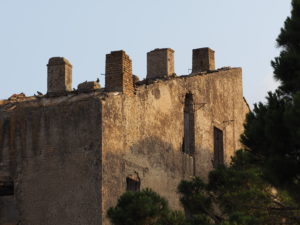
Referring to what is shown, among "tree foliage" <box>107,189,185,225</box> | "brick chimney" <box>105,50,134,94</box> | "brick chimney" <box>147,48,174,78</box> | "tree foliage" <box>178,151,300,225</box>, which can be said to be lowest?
"tree foliage" <box>107,189,185,225</box>

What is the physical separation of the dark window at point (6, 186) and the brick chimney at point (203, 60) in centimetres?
924

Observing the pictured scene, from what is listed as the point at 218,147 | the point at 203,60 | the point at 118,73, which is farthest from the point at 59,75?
the point at 203,60

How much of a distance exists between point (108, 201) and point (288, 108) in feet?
23.5

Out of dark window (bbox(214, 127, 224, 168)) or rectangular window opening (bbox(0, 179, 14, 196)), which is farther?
dark window (bbox(214, 127, 224, 168))

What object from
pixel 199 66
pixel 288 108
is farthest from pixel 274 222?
pixel 199 66

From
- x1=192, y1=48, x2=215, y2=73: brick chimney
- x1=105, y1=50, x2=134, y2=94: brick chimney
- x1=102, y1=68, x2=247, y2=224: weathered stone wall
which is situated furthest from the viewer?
x1=192, y1=48, x2=215, y2=73: brick chimney

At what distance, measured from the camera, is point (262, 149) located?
600 inches

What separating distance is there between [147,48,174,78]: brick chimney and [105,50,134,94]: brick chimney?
5.09 meters

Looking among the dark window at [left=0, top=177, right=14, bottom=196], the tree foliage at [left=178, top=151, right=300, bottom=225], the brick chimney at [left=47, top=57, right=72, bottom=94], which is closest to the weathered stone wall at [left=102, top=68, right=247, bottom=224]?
the tree foliage at [left=178, top=151, right=300, bottom=225]

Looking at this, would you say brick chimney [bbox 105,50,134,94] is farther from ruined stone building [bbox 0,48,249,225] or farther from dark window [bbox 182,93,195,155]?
dark window [bbox 182,93,195,155]

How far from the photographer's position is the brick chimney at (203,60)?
95.2 ft

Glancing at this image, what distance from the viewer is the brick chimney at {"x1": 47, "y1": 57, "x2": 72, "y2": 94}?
24.6 metres

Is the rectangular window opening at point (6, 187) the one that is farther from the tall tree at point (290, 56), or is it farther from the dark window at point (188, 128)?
the tall tree at point (290, 56)

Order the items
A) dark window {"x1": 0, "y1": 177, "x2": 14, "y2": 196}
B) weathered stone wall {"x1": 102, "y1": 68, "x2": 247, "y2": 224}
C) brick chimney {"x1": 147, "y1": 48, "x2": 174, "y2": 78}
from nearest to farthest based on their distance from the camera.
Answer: weathered stone wall {"x1": 102, "y1": 68, "x2": 247, "y2": 224} → dark window {"x1": 0, "y1": 177, "x2": 14, "y2": 196} → brick chimney {"x1": 147, "y1": 48, "x2": 174, "y2": 78}
